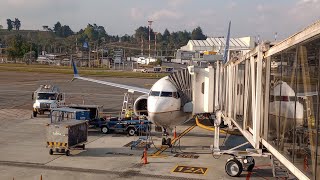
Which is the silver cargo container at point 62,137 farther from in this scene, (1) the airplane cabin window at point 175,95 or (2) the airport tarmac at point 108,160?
(1) the airplane cabin window at point 175,95

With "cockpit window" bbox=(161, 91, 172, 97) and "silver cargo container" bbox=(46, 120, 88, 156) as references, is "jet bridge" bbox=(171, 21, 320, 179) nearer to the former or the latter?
"cockpit window" bbox=(161, 91, 172, 97)

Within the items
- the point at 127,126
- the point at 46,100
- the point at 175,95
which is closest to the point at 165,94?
the point at 175,95

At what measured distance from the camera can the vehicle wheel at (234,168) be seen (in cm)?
1756

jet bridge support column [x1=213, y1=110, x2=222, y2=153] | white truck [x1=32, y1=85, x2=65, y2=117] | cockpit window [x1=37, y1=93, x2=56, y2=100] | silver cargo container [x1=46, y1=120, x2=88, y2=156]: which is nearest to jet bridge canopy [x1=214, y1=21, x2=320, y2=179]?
jet bridge support column [x1=213, y1=110, x2=222, y2=153]

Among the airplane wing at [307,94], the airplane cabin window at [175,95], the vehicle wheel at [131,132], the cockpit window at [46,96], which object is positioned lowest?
the vehicle wheel at [131,132]

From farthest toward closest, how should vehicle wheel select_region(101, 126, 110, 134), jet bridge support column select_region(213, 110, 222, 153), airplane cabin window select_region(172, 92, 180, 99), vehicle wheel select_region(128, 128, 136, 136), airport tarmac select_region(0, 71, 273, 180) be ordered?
vehicle wheel select_region(101, 126, 110, 134) → vehicle wheel select_region(128, 128, 136, 136) → airplane cabin window select_region(172, 92, 180, 99) → jet bridge support column select_region(213, 110, 222, 153) → airport tarmac select_region(0, 71, 273, 180)

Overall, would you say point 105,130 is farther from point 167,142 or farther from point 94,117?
point 167,142

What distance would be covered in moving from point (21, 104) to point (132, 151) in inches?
1021

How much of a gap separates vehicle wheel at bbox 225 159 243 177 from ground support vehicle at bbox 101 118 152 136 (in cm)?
1085

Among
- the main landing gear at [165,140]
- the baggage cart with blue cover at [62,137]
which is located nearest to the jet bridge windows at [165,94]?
the main landing gear at [165,140]

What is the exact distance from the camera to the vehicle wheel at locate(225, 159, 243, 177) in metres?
17.6

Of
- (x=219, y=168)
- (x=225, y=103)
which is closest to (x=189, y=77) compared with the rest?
(x=225, y=103)

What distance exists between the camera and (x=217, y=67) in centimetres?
2298

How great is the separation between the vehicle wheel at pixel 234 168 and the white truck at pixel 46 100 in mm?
21250
